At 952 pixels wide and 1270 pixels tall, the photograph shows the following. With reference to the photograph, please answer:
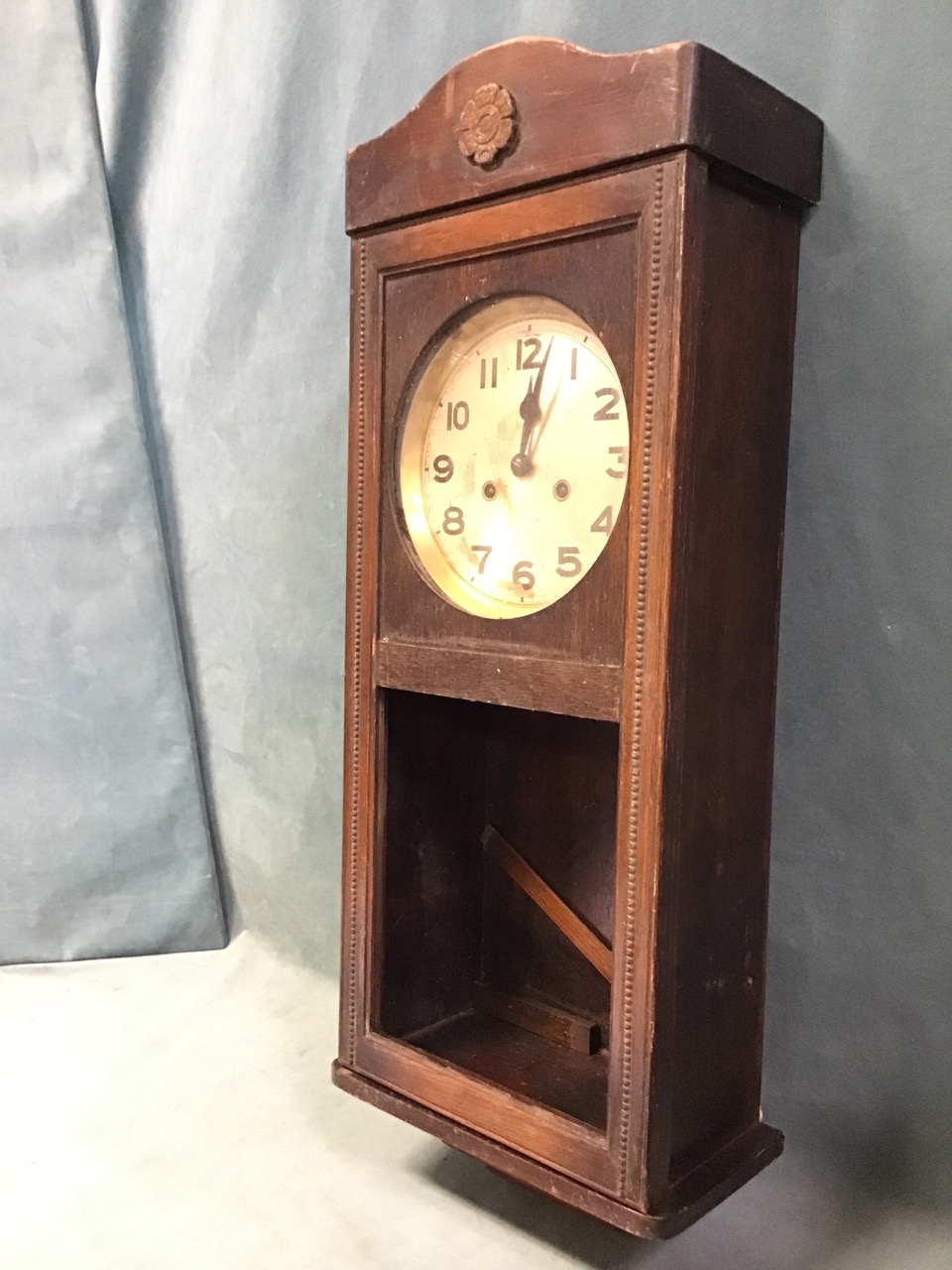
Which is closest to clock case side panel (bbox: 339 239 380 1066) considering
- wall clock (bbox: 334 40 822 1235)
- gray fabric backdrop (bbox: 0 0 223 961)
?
wall clock (bbox: 334 40 822 1235)

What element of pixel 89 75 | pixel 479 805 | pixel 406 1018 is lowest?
pixel 406 1018

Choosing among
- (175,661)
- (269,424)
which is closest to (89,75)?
(269,424)

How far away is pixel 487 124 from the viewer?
776 mm

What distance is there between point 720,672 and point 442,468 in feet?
0.93

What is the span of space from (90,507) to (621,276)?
90 cm

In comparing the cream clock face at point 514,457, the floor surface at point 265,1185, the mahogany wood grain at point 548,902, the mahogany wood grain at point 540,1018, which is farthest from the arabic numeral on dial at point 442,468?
the floor surface at point 265,1185

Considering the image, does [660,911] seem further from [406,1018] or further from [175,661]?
[175,661]

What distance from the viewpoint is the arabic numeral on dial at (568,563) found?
0.79 metres

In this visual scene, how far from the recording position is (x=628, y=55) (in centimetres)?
71

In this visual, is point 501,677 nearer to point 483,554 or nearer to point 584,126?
point 483,554

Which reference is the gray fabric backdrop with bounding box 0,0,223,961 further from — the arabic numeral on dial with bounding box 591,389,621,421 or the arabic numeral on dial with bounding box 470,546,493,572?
the arabic numeral on dial with bounding box 591,389,621,421

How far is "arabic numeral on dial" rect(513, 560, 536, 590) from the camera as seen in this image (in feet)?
2.68

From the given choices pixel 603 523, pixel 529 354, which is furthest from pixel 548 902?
pixel 529 354

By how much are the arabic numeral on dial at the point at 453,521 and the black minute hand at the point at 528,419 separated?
0.21 ft
